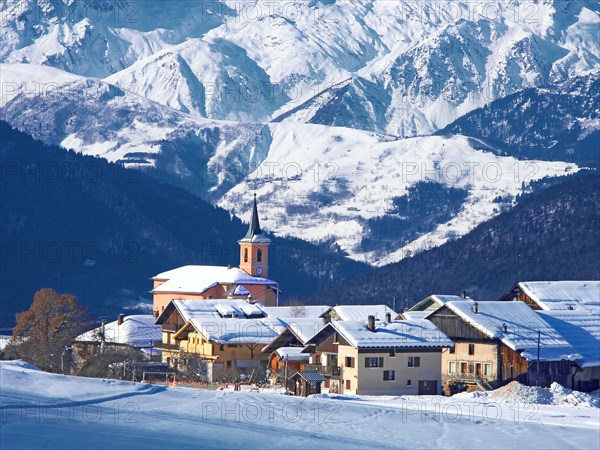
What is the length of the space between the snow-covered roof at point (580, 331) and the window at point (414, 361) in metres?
7.26

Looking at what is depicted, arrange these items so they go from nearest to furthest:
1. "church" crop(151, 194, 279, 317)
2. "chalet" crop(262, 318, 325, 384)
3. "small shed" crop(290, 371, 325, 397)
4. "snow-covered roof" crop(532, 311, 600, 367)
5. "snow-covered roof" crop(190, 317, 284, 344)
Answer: "small shed" crop(290, 371, 325, 397), "snow-covered roof" crop(532, 311, 600, 367), "chalet" crop(262, 318, 325, 384), "snow-covered roof" crop(190, 317, 284, 344), "church" crop(151, 194, 279, 317)

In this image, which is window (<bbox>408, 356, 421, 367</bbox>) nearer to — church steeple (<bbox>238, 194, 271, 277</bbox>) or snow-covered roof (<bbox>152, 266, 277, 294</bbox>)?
snow-covered roof (<bbox>152, 266, 277, 294</bbox>)

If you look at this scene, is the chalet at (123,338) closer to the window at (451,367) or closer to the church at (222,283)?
the window at (451,367)

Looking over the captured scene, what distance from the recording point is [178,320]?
133375mm

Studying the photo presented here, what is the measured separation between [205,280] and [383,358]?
8569 cm

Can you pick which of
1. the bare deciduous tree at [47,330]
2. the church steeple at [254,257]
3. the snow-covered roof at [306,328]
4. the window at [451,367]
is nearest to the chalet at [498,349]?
the window at [451,367]

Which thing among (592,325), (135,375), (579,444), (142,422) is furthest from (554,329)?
(142,422)

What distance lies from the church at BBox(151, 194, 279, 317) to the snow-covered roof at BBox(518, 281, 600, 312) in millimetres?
48932

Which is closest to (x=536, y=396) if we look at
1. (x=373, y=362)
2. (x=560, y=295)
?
(x=373, y=362)

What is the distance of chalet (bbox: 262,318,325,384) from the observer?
357 feet

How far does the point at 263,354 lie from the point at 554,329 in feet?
61.3

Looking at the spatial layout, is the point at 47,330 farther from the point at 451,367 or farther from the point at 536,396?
the point at 536,396

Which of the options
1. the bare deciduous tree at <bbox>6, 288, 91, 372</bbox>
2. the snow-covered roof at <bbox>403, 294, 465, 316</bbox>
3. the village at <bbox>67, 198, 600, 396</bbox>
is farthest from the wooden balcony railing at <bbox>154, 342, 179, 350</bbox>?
the snow-covered roof at <bbox>403, 294, 465, 316</bbox>

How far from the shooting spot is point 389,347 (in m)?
Result: 102
